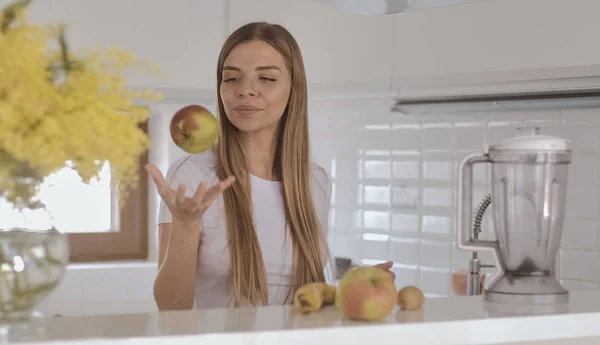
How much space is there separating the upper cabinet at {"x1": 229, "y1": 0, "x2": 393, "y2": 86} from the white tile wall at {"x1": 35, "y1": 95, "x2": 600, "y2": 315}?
15.1 inches

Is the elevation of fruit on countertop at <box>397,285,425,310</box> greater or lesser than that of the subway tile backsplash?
lesser

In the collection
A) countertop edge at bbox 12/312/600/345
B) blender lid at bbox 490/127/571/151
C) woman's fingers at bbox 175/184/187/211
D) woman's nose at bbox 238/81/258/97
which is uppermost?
woman's nose at bbox 238/81/258/97

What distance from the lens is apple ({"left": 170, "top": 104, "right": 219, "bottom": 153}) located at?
61.7 inches

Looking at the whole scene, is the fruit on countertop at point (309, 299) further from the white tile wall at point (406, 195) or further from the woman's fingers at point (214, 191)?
the white tile wall at point (406, 195)

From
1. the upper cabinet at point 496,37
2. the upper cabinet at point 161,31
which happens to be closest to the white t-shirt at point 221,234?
the upper cabinet at point 496,37

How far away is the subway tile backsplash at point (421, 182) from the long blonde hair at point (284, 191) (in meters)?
0.91

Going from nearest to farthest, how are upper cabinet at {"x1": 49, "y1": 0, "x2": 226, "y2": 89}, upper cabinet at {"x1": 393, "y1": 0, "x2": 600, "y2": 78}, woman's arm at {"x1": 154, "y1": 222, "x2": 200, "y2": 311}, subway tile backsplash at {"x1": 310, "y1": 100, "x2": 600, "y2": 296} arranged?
woman's arm at {"x1": 154, "y1": 222, "x2": 200, "y2": 311} → upper cabinet at {"x1": 393, "y1": 0, "x2": 600, "y2": 78} → subway tile backsplash at {"x1": 310, "y1": 100, "x2": 600, "y2": 296} → upper cabinet at {"x1": 49, "y1": 0, "x2": 226, "y2": 89}

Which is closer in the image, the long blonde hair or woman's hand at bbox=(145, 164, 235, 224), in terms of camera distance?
woman's hand at bbox=(145, 164, 235, 224)

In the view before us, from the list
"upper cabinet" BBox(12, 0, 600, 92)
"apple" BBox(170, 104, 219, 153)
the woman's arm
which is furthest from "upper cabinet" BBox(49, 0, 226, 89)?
"apple" BBox(170, 104, 219, 153)

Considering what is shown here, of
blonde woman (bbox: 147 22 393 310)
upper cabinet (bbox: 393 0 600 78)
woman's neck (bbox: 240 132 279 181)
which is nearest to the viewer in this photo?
blonde woman (bbox: 147 22 393 310)

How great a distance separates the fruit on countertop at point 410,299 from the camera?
1517 mm

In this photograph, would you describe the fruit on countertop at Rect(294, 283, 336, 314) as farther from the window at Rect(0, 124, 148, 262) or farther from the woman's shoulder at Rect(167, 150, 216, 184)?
the window at Rect(0, 124, 148, 262)

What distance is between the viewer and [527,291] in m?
1.65

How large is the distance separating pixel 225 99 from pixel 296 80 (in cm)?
19
